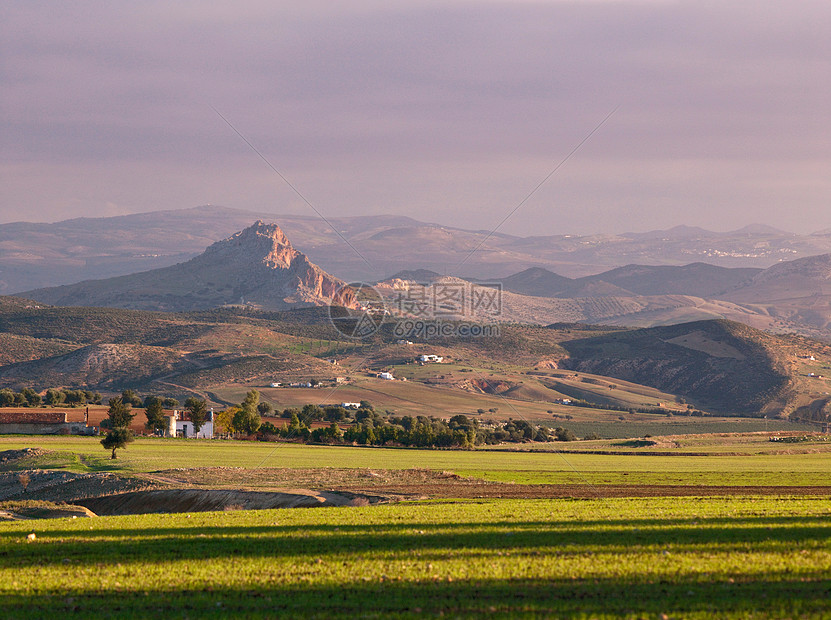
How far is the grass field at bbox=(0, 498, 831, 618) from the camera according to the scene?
1603 cm

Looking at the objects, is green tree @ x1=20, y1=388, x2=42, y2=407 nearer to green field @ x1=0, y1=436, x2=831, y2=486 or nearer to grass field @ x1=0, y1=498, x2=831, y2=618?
green field @ x1=0, y1=436, x2=831, y2=486

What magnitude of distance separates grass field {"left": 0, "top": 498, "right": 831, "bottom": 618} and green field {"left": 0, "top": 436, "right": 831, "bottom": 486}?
91.2 ft

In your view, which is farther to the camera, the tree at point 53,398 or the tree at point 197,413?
the tree at point 53,398

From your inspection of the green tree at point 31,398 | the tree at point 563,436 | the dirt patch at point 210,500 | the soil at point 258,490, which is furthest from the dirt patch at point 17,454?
the tree at point 563,436

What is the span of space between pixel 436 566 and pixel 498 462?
55.0 metres

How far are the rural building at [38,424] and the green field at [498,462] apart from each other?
33.5 ft

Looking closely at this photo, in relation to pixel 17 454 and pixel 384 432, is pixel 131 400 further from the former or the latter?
pixel 17 454

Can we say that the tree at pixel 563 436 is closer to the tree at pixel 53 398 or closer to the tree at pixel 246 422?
the tree at pixel 246 422

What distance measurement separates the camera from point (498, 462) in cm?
7344

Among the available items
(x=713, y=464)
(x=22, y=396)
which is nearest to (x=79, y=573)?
(x=713, y=464)

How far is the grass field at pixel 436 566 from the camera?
1603 centimetres

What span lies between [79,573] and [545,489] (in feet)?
101

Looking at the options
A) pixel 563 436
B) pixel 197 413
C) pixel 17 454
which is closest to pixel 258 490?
pixel 17 454

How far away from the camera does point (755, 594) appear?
52.1ft
